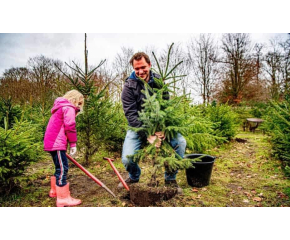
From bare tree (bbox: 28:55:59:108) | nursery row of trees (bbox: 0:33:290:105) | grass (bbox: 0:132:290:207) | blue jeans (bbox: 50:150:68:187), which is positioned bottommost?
grass (bbox: 0:132:290:207)

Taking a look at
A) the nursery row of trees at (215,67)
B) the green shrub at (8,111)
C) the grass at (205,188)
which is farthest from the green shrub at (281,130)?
the nursery row of trees at (215,67)

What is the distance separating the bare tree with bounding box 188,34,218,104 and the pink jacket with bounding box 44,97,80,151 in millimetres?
13225

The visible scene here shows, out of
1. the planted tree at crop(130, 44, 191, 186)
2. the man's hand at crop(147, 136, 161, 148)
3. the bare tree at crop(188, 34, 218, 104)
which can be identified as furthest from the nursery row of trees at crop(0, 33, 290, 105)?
the man's hand at crop(147, 136, 161, 148)

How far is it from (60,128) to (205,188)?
2344 mm

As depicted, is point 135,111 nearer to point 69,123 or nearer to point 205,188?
point 69,123

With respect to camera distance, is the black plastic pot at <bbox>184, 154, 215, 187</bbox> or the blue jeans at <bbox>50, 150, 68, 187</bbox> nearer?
the blue jeans at <bbox>50, 150, 68, 187</bbox>

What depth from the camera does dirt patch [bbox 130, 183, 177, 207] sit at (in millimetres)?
2359

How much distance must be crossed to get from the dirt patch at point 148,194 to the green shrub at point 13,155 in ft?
4.97

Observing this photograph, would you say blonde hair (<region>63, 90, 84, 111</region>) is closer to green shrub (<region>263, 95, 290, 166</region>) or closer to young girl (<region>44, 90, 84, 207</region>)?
young girl (<region>44, 90, 84, 207</region>)

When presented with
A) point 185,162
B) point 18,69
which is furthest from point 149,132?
point 18,69

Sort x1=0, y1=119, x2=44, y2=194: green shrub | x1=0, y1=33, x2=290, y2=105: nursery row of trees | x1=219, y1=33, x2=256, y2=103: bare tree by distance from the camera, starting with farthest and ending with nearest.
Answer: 1. x1=0, y1=33, x2=290, y2=105: nursery row of trees
2. x1=219, y1=33, x2=256, y2=103: bare tree
3. x1=0, y1=119, x2=44, y2=194: green shrub

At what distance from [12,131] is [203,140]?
12.7ft

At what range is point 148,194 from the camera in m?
2.35

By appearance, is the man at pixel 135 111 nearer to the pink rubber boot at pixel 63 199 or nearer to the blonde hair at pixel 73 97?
the blonde hair at pixel 73 97
